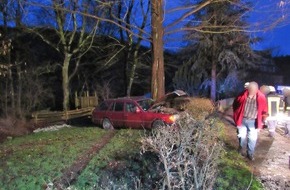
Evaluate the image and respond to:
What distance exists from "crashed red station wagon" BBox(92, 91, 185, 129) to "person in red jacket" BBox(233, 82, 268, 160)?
524 centimetres

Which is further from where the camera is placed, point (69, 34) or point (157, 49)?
point (69, 34)

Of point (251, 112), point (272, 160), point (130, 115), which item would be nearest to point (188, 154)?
point (251, 112)

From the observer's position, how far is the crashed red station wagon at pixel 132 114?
49.6ft

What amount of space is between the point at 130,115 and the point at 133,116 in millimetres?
191

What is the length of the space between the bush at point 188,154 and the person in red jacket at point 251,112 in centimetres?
161

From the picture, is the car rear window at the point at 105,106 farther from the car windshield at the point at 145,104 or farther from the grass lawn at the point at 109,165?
the grass lawn at the point at 109,165

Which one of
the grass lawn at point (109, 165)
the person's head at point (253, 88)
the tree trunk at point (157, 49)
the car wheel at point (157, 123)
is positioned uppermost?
the tree trunk at point (157, 49)

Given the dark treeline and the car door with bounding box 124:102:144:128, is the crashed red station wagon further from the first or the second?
the dark treeline

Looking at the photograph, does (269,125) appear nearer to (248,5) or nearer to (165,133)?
(165,133)

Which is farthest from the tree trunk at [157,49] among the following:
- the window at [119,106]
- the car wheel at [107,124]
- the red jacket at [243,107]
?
the red jacket at [243,107]

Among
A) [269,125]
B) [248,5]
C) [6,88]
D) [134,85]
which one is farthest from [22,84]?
[269,125]

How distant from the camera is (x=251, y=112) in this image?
917 centimetres

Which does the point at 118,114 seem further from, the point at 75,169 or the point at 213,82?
the point at 213,82

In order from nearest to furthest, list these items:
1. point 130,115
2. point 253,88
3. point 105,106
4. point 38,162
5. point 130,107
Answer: point 253,88, point 38,162, point 130,115, point 130,107, point 105,106
